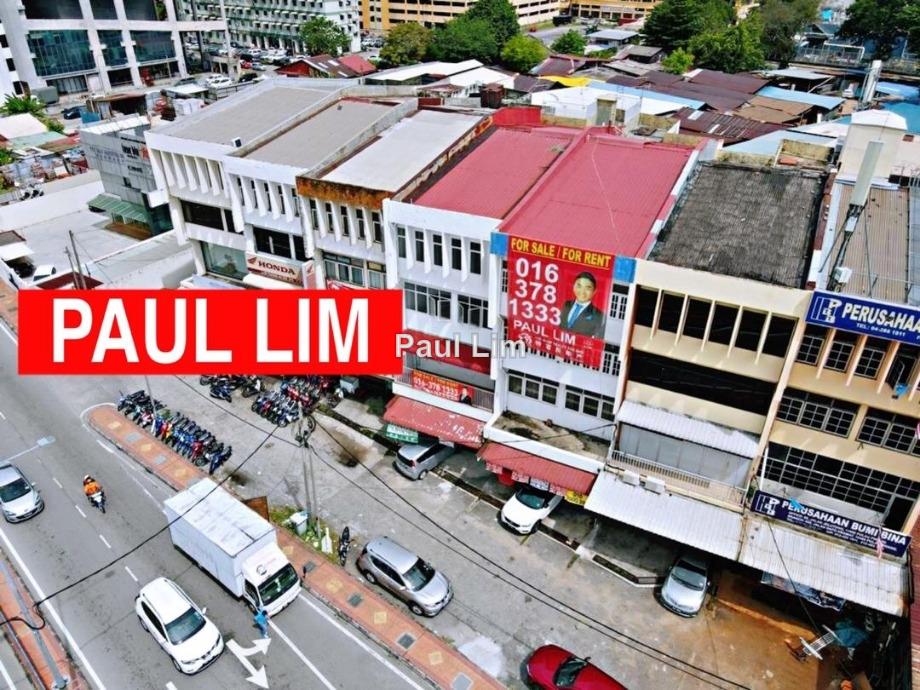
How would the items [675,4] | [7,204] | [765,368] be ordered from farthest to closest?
[675,4] → [7,204] → [765,368]

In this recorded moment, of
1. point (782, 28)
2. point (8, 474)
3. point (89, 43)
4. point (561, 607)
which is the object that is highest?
point (782, 28)

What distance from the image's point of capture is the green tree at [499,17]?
4887 inches

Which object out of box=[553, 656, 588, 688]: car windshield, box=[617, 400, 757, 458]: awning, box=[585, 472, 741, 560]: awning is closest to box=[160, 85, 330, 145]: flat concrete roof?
box=[617, 400, 757, 458]: awning

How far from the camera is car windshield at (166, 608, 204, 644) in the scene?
78.0ft

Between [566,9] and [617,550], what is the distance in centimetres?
18519

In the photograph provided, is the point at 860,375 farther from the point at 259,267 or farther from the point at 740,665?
the point at 259,267

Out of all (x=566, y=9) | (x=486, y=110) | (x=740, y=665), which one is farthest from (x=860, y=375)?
(x=566, y=9)

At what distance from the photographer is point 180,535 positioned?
27.4 meters

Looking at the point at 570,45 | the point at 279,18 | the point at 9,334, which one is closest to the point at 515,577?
the point at 9,334

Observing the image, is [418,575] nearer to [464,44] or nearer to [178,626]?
[178,626]

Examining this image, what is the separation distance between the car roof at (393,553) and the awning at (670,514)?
765 cm

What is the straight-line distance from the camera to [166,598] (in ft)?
80.9

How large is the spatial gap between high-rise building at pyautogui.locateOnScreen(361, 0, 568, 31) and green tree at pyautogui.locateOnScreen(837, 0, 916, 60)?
6717 cm

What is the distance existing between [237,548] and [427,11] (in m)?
149
